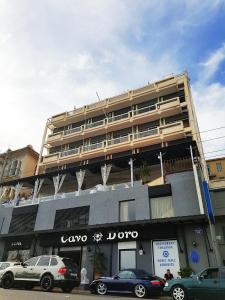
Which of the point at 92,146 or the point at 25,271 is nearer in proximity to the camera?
the point at 25,271

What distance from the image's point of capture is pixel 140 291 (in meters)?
12.3

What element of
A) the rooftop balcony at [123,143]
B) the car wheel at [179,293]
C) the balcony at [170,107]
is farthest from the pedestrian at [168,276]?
the balcony at [170,107]

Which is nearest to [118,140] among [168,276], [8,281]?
[168,276]

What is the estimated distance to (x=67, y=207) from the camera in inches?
898

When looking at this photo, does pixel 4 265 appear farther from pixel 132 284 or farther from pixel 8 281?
pixel 132 284

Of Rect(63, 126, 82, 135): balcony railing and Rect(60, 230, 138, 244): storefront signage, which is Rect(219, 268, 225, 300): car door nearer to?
Rect(60, 230, 138, 244): storefront signage

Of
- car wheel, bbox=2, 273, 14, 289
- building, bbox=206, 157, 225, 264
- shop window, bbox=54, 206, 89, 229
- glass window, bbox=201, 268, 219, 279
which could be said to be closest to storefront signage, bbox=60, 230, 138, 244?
shop window, bbox=54, 206, 89, 229

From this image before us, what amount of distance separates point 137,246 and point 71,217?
6522 millimetres

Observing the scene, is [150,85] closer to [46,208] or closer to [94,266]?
[46,208]

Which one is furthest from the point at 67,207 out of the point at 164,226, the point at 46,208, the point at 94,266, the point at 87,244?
the point at 164,226

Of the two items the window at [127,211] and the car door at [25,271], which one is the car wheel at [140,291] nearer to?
the car door at [25,271]

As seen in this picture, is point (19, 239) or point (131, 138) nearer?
point (19, 239)

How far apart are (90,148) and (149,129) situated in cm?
696

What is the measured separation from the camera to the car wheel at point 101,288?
13367 millimetres
